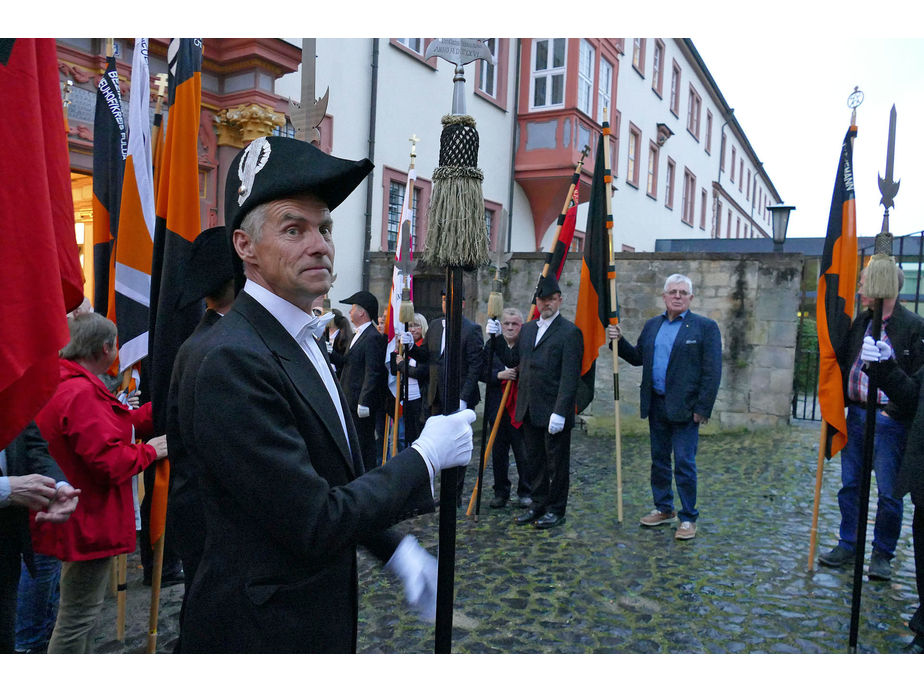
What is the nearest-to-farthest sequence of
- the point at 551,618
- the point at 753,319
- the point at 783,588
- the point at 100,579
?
1. the point at 100,579
2. the point at 551,618
3. the point at 783,588
4. the point at 753,319

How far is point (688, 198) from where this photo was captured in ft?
101

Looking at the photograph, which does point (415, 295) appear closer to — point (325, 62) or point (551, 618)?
point (325, 62)

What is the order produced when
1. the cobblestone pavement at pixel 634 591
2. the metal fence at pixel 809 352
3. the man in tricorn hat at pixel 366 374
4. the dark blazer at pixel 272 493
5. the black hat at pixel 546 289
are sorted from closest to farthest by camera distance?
the dark blazer at pixel 272 493 → the cobblestone pavement at pixel 634 591 → the black hat at pixel 546 289 → the man in tricorn hat at pixel 366 374 → the metal fence at pixel 809 352

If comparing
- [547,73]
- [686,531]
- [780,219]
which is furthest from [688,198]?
[686,531]

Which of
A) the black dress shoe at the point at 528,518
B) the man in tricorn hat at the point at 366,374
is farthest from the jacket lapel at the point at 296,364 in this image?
the man in tricorn hat at the point at 366,374

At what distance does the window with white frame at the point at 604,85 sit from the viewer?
1822 centimetres

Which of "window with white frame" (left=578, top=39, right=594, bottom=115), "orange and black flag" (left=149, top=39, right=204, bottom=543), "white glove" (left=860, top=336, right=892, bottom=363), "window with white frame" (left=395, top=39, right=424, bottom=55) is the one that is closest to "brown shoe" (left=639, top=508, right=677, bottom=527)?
"white glove" (left=860, top=336, right=892, bottom=363)

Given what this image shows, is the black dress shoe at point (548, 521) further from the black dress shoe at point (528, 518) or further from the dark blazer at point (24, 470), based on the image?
the dark blazer at point (24, 470)

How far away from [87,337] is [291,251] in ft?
5.92

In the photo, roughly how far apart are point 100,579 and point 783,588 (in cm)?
406

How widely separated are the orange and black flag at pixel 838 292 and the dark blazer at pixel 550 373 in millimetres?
1941

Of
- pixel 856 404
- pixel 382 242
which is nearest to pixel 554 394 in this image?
pixel 856 404

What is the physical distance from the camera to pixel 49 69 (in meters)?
1.74

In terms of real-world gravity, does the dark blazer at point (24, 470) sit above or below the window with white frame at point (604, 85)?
below
